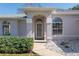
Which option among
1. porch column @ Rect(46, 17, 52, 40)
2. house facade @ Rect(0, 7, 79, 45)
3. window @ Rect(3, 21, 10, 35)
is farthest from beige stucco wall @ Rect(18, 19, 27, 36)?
porch column @ Rect(46, 17, 52, 40)

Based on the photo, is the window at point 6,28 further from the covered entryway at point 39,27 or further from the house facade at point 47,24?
the covered entryway at point 39,27

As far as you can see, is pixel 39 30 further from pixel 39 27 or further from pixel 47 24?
pixel 47 24

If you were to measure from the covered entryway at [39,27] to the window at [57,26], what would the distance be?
147 centimetres

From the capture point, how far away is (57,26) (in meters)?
28.1

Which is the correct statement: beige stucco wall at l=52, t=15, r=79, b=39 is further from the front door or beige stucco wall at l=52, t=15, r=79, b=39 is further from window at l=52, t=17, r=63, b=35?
the front door

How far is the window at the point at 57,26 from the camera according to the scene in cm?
2798

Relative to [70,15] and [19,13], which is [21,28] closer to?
[19,13]

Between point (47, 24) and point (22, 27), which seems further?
point (22, 27)

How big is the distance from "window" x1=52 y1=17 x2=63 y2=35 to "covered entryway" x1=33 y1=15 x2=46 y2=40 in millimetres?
1471

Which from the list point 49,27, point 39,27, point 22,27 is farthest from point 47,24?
point 22,27

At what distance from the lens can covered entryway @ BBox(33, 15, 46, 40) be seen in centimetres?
2862

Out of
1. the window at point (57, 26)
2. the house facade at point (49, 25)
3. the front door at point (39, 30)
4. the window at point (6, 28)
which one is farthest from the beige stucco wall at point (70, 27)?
the window at point (6, 28)

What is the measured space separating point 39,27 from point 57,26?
2.43m

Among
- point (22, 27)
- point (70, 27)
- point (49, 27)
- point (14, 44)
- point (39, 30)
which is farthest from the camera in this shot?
point (39, 30)
